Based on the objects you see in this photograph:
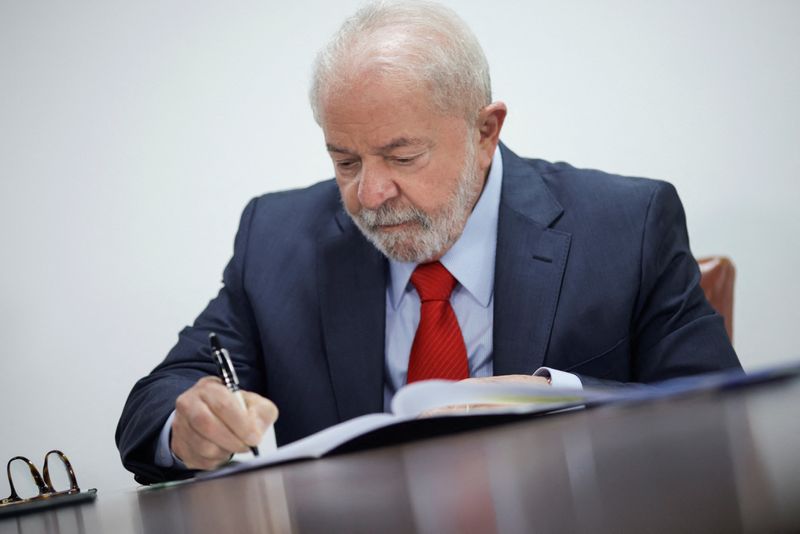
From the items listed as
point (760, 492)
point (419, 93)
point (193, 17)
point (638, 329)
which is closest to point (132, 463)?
point (419, 93)

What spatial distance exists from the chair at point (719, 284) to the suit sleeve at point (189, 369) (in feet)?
3.51

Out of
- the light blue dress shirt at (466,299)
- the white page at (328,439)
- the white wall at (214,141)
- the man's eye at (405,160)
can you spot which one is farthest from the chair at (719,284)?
the white page at (328,439)

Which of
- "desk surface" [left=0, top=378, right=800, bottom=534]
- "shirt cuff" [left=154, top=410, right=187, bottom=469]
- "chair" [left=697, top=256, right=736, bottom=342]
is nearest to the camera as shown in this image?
"desk surface" [left=0, top=378, right=800, bottom=534]

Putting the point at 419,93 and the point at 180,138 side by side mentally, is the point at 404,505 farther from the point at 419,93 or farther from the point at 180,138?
the point at 180,138

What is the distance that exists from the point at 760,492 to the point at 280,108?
2611 millimetres

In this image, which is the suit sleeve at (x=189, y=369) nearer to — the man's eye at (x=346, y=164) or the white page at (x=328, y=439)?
the man's eye at (x=346, y=164)

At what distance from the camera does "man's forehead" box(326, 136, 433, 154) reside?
1.63 meters

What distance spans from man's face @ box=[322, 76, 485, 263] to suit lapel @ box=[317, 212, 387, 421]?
0.11 meters

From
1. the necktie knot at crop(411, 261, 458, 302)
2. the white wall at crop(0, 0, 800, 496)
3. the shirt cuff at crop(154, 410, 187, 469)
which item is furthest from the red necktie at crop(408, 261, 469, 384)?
the white wall at crop(0, 0, 800, 496)

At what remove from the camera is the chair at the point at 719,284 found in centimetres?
216

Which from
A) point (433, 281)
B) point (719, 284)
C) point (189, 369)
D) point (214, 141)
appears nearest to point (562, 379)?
point (433, 281)

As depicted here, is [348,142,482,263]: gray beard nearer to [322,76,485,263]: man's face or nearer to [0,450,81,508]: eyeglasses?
[322,76,485,263]: man's face

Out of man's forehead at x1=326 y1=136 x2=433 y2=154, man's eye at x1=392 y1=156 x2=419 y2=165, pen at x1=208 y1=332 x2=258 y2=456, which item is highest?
man's forehead at x1=326 y1=136 x2=433 y2=154

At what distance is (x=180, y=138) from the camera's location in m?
2.87
